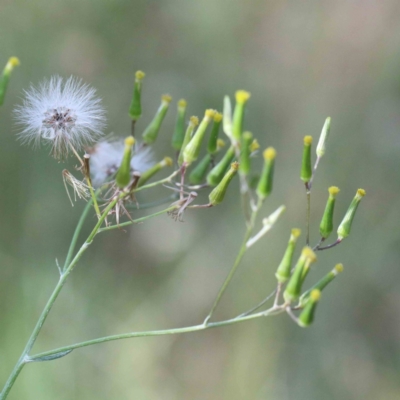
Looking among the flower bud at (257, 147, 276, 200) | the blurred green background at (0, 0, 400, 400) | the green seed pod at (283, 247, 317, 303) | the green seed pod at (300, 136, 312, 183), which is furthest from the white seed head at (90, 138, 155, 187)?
the blurred green background at (0, 0, 400, 400)

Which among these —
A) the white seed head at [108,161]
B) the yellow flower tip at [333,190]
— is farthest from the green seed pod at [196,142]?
the white seed head at [108,161]

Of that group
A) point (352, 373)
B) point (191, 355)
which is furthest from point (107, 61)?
point (352, 373)

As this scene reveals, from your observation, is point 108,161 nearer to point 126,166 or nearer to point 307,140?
point 126,166

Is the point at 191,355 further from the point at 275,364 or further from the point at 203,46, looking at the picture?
the point at 203,46

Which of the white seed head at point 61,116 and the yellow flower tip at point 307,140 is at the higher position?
the white seed head at point 61,116

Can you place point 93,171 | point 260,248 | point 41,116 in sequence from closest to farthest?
point 41,116, point 93,171, point 260,248

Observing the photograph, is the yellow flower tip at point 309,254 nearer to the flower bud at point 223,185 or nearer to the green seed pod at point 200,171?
the flower bud at point 223,185
